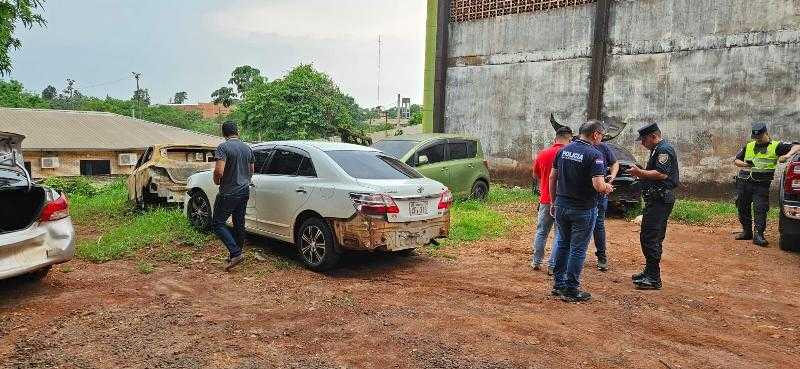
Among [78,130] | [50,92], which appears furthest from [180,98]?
[78,130]

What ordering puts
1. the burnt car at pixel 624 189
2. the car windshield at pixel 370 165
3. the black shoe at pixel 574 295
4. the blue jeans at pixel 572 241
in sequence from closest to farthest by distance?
the blue jeans at pixel 572 241
the black shoe at pixel 574 295
the car windshield at pixel 370 165
the burnt car at pixel 624 189

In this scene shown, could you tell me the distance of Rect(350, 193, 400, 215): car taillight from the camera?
539cm

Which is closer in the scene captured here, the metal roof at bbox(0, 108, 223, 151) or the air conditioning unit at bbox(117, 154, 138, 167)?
the metal roof at bbox(0, 108, 223, 151)

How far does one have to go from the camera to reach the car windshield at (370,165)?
589 centimetres

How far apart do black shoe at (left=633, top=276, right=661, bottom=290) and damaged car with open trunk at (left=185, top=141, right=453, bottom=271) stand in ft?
7.01

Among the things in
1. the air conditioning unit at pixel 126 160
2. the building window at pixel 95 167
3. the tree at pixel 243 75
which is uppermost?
the tree at pixel 243 75

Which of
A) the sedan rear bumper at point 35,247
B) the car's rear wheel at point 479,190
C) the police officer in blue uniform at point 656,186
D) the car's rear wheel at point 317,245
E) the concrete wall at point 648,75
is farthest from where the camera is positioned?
the car's rear wheel at point 479,190

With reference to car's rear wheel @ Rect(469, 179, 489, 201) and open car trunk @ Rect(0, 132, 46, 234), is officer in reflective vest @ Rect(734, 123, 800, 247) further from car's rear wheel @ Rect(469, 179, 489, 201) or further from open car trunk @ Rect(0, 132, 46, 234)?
open car trunk @ Rect(0, 132, 46, 234)

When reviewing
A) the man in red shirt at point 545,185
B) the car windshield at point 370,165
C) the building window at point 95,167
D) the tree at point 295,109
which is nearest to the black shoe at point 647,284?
the man in red shirt at point 545,185

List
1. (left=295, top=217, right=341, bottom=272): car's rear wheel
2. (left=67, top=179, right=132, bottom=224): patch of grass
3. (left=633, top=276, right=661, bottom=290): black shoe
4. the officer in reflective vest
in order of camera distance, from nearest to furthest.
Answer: (left=633, top=276, right=661, bottom=290): black shoe → (left=295, top=217, right=341, bottom=272): car's rear wheel → the officer in reflective vest → (left=67, top=179, right=132, bottom=224): patch of grass

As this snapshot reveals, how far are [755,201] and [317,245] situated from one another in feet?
20.5

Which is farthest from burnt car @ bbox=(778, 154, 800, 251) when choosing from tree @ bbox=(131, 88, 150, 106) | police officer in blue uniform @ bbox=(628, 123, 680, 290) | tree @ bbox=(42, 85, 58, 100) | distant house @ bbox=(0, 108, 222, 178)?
tree @ bbox=(42, 85, 58, 100)

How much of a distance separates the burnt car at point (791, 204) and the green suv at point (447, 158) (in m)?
5.69

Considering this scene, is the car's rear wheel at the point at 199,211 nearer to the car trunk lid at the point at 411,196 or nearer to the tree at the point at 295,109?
the car trunk lid at the point at 411,196
